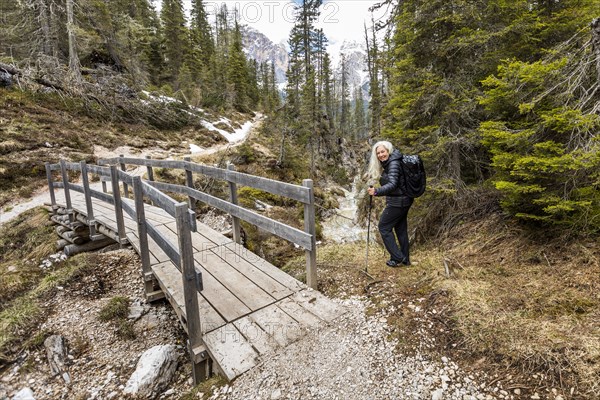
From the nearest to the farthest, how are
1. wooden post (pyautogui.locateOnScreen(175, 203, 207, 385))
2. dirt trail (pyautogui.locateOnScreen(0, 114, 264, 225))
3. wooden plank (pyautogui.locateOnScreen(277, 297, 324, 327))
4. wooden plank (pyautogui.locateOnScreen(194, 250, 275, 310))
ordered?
wooden post (pyautogui.locateOnScreen(175, 203, 207, 385))
wooden plank (pyautogui.locateOnScreen(277, 297, 324, 327))
wooden plank (pyautogui.locateOnScreen(194, 250, 275, 310))
dirt trail (pyautogui.locateOnScreen(0, 114, 264, 225))

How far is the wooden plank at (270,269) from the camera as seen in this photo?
13.9 ft

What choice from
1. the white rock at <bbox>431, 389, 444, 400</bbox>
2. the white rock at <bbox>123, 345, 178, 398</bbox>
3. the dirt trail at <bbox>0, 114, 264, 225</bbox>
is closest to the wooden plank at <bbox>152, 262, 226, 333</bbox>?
the white rock at <bbox>123, 345, 178, 398</bbox>

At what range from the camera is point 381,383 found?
8.33 feet

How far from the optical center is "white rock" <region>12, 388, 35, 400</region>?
11.2 feet

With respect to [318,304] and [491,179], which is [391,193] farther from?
[491,179]

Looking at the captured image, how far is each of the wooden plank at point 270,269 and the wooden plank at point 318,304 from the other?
0.57 ft

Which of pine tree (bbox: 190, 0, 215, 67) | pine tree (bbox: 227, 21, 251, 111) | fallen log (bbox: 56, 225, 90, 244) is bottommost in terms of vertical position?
fallen log (bbox: 56, 225, 90, 244)

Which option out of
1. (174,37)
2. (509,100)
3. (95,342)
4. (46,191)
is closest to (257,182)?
(95,342)

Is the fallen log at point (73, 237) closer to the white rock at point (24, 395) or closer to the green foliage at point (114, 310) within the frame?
the green foliage at point (114, 310)

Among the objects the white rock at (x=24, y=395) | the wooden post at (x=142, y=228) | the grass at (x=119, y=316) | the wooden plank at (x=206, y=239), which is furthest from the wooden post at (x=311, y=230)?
A: the white rock at (x=24, y=395)

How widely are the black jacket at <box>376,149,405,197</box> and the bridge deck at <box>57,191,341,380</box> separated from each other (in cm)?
174

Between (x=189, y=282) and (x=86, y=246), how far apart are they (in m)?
6.27

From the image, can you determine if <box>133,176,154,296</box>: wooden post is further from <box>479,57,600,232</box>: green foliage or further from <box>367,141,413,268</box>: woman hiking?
<box>479,57,600,232</box>: green foliage

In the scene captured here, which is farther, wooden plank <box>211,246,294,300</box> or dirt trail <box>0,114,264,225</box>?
dirt trail <box>0,114,264,225</box>
